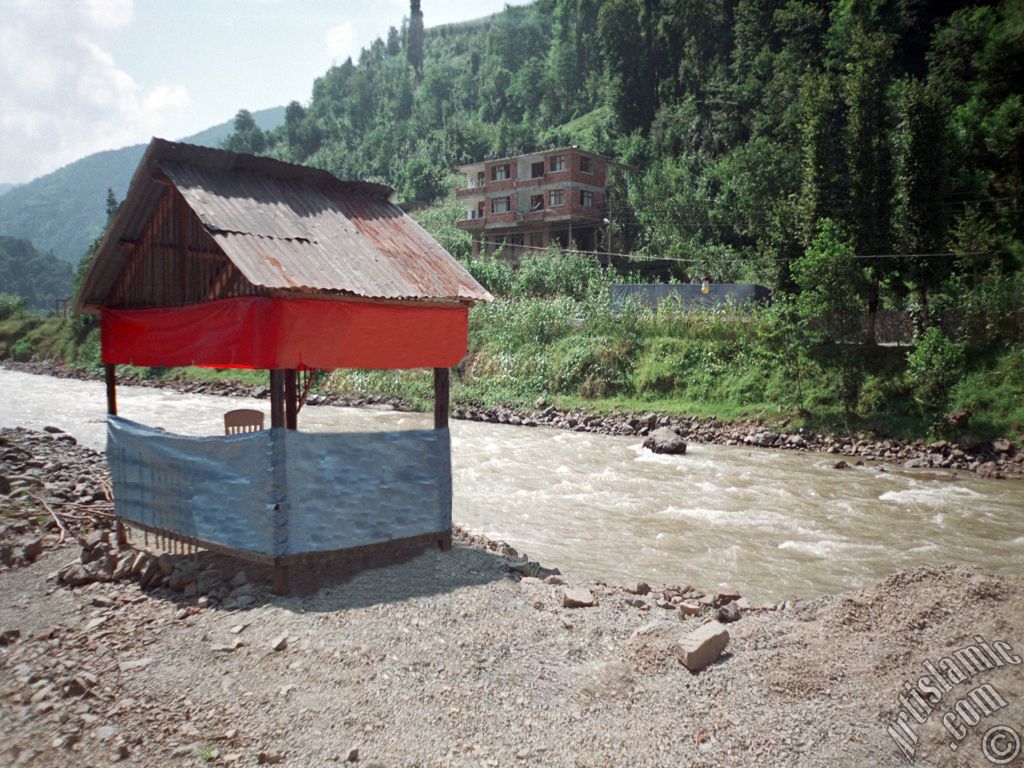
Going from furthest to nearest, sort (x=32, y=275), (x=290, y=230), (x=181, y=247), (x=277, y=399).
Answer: (x=32, y=275) → (x=181, y=247) → (x=290, y=230) → (x=277, y=399)

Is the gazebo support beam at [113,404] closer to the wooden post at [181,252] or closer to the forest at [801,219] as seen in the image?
the wooden post at [181,252]

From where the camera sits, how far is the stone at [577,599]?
6398mm

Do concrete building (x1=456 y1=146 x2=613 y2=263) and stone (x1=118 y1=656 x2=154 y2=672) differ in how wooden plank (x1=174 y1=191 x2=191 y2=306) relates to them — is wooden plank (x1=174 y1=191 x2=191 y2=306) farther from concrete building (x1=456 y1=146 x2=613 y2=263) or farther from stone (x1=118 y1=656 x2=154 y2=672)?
concrete building (x1=456 y1=146 x2=613 y2=263)

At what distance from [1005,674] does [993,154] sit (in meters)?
33.8

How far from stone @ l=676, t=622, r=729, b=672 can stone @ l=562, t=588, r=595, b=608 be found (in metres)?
1.29

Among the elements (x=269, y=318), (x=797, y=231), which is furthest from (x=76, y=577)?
(x=797, y=231)

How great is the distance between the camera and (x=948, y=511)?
13594 millimetres

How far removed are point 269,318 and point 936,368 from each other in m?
20.3

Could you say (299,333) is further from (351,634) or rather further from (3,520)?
(3,520)

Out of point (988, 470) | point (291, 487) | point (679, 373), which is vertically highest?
point (291, 487)

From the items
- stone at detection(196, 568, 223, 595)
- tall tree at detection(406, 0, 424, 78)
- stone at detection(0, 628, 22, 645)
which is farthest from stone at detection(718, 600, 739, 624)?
tall tree at detection(406, 0, 424, 78)

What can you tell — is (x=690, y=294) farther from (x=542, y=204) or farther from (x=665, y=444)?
(x=542, y=204)

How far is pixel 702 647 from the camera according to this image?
16.7ft

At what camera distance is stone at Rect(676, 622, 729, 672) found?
5.05m
